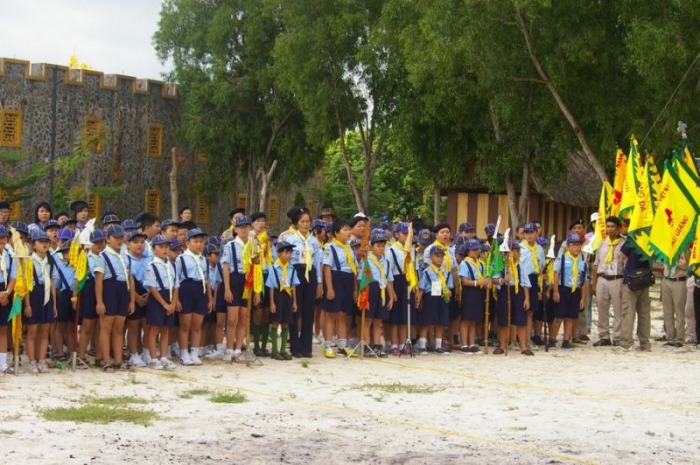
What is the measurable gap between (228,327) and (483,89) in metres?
16.5

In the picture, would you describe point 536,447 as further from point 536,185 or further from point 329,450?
point 536,185

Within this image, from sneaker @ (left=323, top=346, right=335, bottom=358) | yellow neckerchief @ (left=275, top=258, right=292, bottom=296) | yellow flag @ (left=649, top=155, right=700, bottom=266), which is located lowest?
sneaker @ (left=323, top=346, right=335, bottom=358)

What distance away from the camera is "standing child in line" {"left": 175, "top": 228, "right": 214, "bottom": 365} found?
48.3ft

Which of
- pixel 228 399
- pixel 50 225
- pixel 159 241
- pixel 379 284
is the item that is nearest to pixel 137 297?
pixel 159 241

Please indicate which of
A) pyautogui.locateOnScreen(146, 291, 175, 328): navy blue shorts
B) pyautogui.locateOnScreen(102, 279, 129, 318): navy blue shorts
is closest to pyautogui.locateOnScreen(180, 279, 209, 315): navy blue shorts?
pyautogui.locateOnScreen(146, 291, 175, 328): navy blue shorts

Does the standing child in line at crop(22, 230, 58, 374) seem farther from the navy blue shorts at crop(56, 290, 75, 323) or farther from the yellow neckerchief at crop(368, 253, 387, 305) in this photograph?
the yellow neckerchief at crop(368, 253, 387, 305)

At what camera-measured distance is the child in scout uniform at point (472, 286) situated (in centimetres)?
1678

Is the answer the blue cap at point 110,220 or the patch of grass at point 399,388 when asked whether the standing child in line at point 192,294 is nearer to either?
the blue cap at point 110,220

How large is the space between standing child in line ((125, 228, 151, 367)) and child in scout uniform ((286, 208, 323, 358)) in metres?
2.21

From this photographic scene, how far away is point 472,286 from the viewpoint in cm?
1681

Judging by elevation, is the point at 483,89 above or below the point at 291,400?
above

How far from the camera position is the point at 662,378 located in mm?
14414

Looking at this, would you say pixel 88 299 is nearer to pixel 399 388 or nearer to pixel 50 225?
pixel 50 225

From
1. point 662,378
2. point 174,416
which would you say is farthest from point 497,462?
point 662,378
